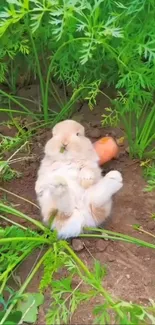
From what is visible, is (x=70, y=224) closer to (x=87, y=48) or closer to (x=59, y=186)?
(x=59, y=186)

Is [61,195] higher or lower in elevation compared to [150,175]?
higher

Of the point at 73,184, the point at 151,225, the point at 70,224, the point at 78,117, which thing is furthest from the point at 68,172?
the point at 78,117

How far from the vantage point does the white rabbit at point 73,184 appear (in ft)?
4.74

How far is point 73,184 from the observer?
1502 millimetres

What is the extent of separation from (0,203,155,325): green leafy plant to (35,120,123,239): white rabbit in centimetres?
4

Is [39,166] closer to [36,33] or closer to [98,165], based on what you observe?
[98,165]

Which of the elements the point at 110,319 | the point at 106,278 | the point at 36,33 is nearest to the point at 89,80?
the point at 36,33

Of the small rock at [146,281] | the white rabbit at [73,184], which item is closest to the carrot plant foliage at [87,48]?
the white rabbit at [73,184]

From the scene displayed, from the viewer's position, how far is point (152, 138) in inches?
66.3

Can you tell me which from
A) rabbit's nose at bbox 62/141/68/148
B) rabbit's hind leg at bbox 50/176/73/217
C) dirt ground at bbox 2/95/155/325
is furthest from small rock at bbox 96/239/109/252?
rabbit's nose at bbox 62/141/68/148

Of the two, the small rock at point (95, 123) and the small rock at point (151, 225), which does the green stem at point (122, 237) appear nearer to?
the small rock at point (151, 225)

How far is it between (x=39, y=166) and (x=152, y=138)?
0.33m

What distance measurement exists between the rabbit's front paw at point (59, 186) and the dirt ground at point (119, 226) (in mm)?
183

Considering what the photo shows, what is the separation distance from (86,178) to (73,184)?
1.4 inches
